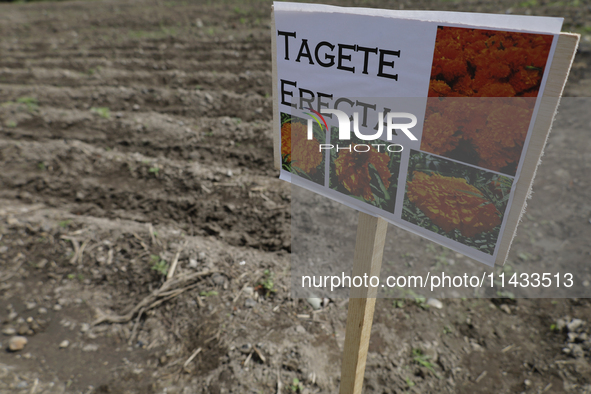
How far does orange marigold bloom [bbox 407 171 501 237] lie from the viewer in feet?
3.26

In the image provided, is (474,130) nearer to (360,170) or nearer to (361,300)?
(360,170)

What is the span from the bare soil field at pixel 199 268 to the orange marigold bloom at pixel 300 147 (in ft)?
4.72

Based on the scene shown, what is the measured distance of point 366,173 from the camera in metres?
1.20

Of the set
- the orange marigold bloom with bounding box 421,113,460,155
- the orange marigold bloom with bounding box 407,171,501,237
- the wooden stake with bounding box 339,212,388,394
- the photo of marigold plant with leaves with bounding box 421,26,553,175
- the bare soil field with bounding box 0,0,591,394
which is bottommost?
the bare soil field with bounding box 0,0,591,394

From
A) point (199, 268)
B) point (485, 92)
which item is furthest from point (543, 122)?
point (199, 268)

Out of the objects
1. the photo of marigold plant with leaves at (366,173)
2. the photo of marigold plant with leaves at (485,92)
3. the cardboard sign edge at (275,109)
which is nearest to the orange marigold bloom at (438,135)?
the photo of marigold plant with leaves at (485,92)

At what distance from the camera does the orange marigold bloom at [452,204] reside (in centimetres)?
99

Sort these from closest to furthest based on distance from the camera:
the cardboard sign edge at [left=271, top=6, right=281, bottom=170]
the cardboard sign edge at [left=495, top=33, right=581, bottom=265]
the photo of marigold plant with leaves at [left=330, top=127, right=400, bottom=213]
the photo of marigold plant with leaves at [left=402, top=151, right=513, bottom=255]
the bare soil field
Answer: the cardboard sign edge at [left=495, top=33, right=581, bottom=265] < the photo of marigold plant with leaves at [left=402, top=151, right=513, bottom=255] < the photo of marigold plant with leaves at [left=330, top=127, right=400, bottom=213] < the cardboard sign edge at [left=271, top=6, right=281, bottom=170] < the bare soil field

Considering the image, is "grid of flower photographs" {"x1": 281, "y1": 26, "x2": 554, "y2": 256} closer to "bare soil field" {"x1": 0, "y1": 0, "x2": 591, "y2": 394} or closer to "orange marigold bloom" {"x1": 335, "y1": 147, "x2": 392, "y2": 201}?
"orange marigold bloom" {"x1": 335, "y1": 147, "x2": 392, "y2": 201}

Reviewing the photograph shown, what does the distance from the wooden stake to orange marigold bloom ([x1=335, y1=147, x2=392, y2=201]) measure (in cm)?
9

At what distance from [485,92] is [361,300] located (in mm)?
833

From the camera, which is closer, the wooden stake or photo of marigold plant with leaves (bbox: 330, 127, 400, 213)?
photo of marigold plant with leaves (bbox: 330, 127, 400, 213)

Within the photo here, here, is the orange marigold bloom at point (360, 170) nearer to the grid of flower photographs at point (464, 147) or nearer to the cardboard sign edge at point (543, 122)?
the grid of flower photographs at point (464, 147)

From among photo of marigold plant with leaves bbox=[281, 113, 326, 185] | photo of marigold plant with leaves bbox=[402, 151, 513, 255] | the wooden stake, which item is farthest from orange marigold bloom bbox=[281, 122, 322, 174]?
photo of marigold plant with leaves bbox=[402, 151, 513, 255]
